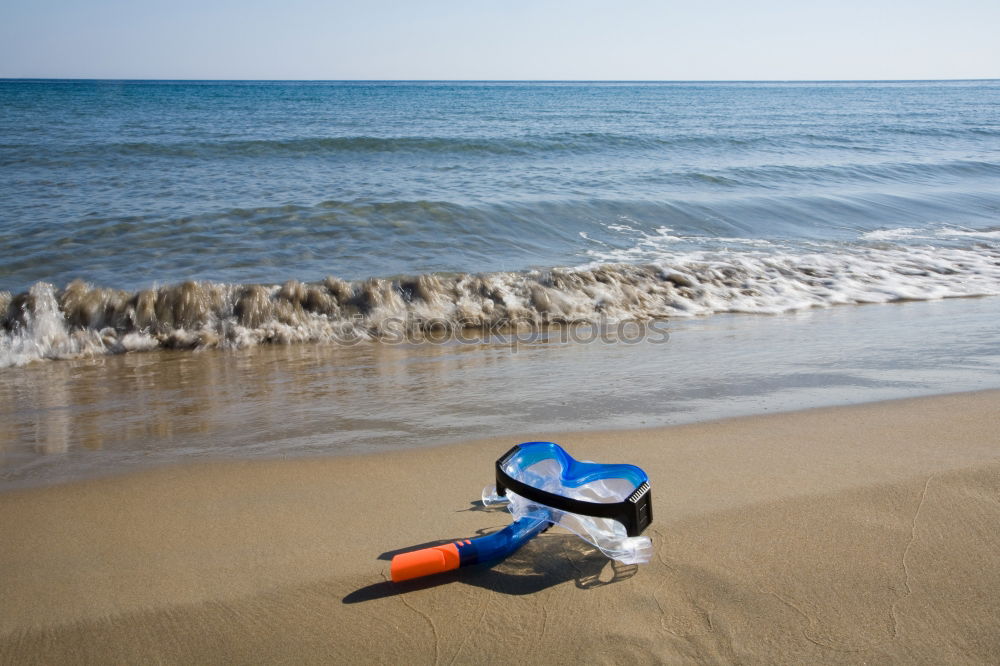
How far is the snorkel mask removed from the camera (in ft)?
7.18

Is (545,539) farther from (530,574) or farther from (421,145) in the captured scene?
(421,145)

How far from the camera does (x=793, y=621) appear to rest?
6.67 feet

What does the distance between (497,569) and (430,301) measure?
4828mm

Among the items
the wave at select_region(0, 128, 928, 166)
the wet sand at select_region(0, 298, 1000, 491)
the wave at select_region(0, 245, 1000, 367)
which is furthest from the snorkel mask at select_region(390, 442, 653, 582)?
the wave at select_region(0, 128, 928, 166)

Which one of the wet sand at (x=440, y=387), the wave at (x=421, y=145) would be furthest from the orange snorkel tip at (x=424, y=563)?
the wave at (x=421, y=145)

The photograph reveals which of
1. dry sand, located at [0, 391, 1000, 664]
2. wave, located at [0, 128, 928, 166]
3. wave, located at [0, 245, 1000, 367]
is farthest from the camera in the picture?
wave, located at [0, 128, 928, 166]

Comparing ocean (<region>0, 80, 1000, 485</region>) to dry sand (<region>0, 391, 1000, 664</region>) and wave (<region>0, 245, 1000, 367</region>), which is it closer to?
wave (<region>0, 245, 1000, 367</region>)

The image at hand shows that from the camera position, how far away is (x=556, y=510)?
2.33 metres

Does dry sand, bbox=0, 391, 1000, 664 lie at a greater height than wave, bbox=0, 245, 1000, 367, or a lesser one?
lesser

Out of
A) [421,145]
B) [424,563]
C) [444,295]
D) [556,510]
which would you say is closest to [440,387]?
[556,510]

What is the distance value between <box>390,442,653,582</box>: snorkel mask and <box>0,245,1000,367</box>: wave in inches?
153

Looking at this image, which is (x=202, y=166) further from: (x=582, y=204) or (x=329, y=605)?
(x=329, y=605)

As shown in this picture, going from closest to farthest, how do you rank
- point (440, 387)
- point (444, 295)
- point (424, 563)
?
point (424, 563)
point (440, 387)
point (444, 295)

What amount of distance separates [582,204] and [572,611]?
10172mm
